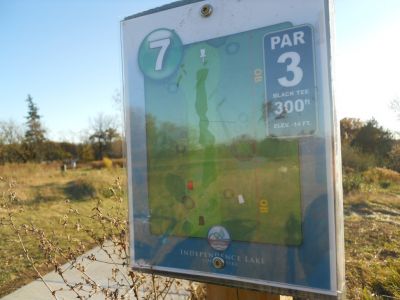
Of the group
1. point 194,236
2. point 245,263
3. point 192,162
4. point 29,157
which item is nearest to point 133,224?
point 194,236

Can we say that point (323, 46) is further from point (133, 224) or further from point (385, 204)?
point (385, 204)

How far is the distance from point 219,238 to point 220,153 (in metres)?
0.40

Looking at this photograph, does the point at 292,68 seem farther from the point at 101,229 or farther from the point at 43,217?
the point at 43,217

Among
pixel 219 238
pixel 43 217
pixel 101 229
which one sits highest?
pixel 219 238

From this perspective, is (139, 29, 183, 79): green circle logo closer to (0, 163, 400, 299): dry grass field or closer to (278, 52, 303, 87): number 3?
(278, 52, 303, 87): number 3

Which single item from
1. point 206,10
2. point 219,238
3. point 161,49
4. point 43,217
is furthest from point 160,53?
point 43,217

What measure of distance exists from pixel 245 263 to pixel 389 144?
1833 cm

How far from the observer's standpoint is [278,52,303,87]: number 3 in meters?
1.37

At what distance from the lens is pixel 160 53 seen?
5.65 ft

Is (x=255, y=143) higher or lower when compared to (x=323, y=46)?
lower

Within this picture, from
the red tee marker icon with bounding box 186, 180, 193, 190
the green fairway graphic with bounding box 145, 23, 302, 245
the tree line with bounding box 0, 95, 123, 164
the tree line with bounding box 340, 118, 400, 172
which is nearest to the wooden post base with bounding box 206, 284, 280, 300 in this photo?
the green fairway graphic with bounding box 145, 23, 302, 245

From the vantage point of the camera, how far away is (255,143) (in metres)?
1.47

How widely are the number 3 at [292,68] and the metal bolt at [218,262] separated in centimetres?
84

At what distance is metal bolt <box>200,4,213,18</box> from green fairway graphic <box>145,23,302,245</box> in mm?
134
